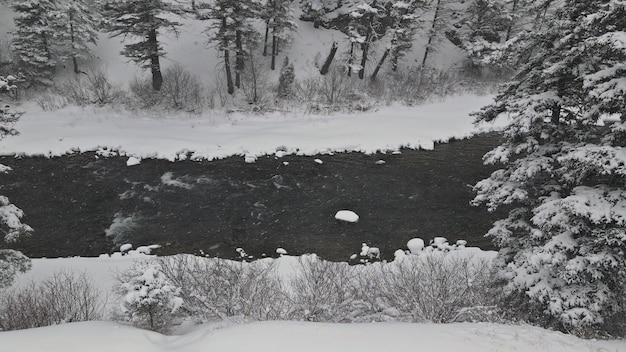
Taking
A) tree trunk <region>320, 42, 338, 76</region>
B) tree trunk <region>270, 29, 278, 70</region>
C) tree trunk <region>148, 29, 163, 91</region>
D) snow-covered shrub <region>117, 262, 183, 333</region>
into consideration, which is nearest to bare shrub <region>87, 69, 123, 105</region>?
tree trunk <region>148, 29, 163, 91</region>

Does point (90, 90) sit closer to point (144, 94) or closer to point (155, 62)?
point (144, 94)

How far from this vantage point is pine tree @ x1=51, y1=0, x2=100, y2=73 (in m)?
26.4

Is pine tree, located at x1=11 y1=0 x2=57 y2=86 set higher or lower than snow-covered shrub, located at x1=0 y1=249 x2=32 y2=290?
higher

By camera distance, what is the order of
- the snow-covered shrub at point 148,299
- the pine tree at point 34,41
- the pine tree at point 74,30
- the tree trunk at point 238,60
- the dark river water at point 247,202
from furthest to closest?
the tree trunk at point 238,60, the pine tree at point 74,30, the pine tree at point 34,41, the dark river water at point 247,202, the snow-covered shrub at point 148,299

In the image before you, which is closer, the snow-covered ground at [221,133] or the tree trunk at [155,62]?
the snow-covered ground at [221,133]

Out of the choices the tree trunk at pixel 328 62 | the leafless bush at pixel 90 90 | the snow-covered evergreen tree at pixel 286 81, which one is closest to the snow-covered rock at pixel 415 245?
the snow-covered evergreen tree at pixel 286 81

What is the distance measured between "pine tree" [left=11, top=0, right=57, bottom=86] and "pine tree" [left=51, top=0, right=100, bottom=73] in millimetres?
544

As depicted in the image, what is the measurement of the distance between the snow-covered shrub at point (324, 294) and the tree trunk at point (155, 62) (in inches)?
773

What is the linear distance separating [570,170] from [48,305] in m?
12.1

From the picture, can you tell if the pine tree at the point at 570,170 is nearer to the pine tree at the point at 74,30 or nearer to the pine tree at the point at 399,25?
the pine tree at the point at 399,25

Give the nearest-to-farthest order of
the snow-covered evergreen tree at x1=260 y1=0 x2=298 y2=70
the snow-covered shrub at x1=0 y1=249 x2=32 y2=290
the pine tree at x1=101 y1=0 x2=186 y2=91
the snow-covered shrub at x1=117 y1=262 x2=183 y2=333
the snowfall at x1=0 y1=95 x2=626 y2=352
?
the snowfall at x1=0 y1=95 x2=626 y2=352 → the snow-covered shrub at x1=117 y1=262 x2=183 y2=333 → the snow-covered shrub at x1=0 y1=249 x2=32 y2=290 → the pine tree at x1=101 y1=0 x2=186 y2=91 → the snow-covered evergreen tree at x1=260 y1=0 x2=298 y2=70

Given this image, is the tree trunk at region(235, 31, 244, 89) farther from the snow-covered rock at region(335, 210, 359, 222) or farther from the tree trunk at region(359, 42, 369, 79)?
the snow-covered rock at region(335, 210, 359, 222)

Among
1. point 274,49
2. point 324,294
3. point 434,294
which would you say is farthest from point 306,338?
point 274,49

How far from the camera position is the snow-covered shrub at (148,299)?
8.33 metres
